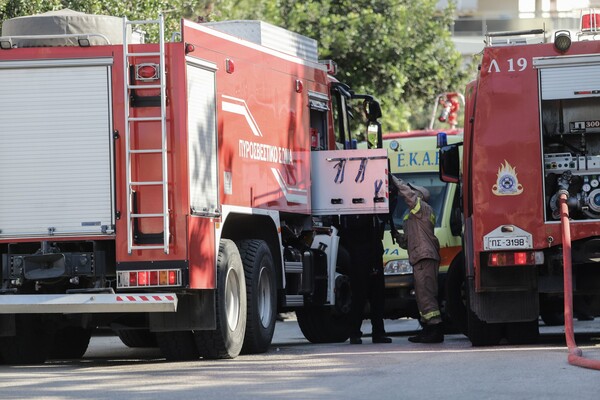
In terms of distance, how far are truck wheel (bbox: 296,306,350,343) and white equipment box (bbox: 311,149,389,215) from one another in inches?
51.1

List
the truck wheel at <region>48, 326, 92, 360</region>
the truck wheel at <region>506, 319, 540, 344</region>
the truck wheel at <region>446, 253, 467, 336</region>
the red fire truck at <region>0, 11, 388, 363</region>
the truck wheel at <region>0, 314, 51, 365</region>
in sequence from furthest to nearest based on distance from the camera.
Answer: the truck wheel at <region>446, 253, 467, 336</region>, the truck wheel at <region>48, 326, 92, 360</region>, the truck wheel at <region>506, 319, 540, 344</region>, the truck wheel at <region>0, 314, 51, 365</region>, the red fire truck at <region>0, 11, 388, 363</region>

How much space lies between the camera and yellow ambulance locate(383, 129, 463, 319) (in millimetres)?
16875

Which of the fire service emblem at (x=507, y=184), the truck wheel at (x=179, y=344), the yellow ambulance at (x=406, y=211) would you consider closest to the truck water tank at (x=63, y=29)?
the truck wheel at (x=179, y=344)

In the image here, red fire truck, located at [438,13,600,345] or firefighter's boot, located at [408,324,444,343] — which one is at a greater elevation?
red fire truck, located at [438,13,600,345]

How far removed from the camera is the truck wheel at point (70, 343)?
47.3 feet

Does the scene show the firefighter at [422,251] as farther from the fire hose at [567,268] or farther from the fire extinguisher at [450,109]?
the fire extinguisher at [450,109]

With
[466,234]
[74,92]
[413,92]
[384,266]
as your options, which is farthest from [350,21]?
[74,92]

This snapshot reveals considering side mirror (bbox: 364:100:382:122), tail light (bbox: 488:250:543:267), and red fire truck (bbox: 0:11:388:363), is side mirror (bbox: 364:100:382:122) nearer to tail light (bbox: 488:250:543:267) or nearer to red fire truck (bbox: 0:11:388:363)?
red fire truck (bbox: 0:11:388:363)

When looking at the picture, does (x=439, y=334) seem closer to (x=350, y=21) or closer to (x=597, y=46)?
(x=597, y=46)

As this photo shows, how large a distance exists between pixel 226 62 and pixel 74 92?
155cm

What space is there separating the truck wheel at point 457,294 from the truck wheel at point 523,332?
1.39 m

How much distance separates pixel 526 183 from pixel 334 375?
3.15 metres

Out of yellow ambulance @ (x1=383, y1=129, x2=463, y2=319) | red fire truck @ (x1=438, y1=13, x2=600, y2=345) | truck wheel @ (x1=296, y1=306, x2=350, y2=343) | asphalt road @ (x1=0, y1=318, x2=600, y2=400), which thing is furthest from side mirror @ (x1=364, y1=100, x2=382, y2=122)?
asphalt road @ (x1=0, y1=318, x2=600, y2=400)

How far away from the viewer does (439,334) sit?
1548 centimetres
